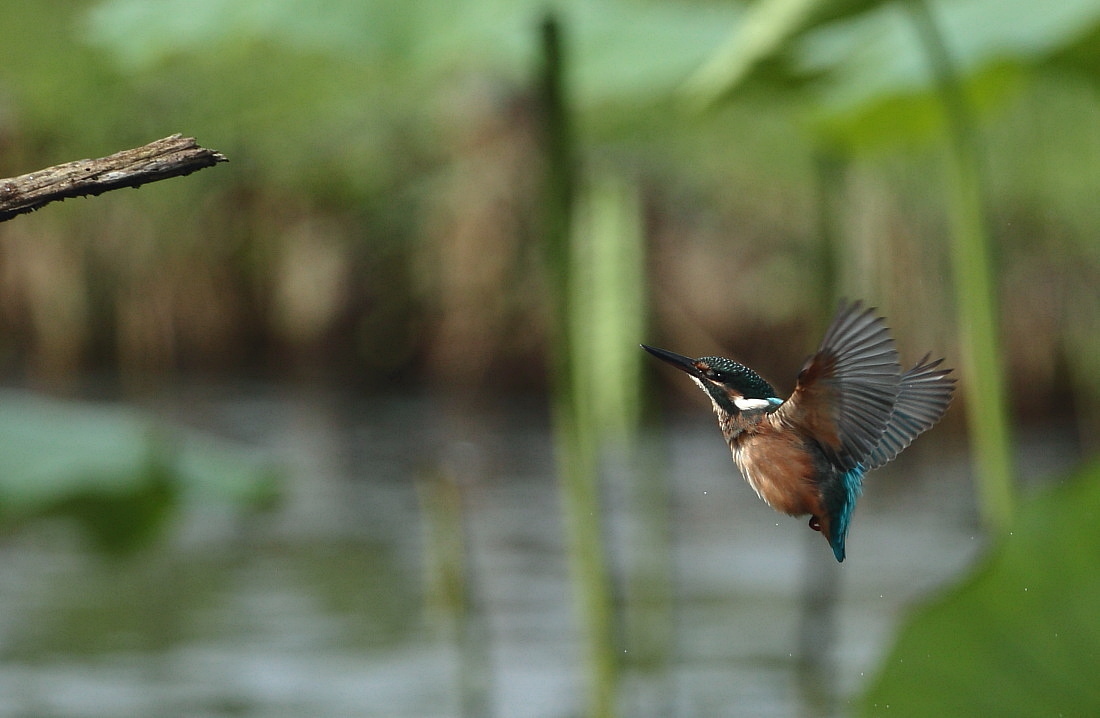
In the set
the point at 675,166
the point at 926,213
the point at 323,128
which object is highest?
the point at 323,128

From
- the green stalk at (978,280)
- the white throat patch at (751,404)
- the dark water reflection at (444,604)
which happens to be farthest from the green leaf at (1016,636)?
the dark water reflection at (444,604)

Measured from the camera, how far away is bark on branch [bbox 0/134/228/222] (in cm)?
57

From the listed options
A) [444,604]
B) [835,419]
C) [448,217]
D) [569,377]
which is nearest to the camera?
[835,419]

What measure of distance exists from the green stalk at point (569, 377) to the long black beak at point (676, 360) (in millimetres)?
1460

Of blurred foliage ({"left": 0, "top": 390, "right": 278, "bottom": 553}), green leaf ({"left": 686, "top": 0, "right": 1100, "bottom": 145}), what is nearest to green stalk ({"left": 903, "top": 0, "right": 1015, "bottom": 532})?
green leaf ({"left": 686, "top": 0, "right": 1100, "bottom": 145})

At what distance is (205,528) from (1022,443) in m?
5.40

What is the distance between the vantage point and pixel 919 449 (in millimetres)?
12141

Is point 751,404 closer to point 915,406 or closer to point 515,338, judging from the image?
point 915,406

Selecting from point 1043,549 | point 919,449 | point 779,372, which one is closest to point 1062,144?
point 779,372

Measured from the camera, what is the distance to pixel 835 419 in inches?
19.3

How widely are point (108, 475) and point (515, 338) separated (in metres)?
8.55

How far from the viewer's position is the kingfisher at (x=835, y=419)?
1.58ft

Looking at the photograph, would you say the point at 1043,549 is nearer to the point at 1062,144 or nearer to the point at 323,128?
the point at 1062,144

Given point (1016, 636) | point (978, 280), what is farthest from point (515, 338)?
point (1016, 636)
